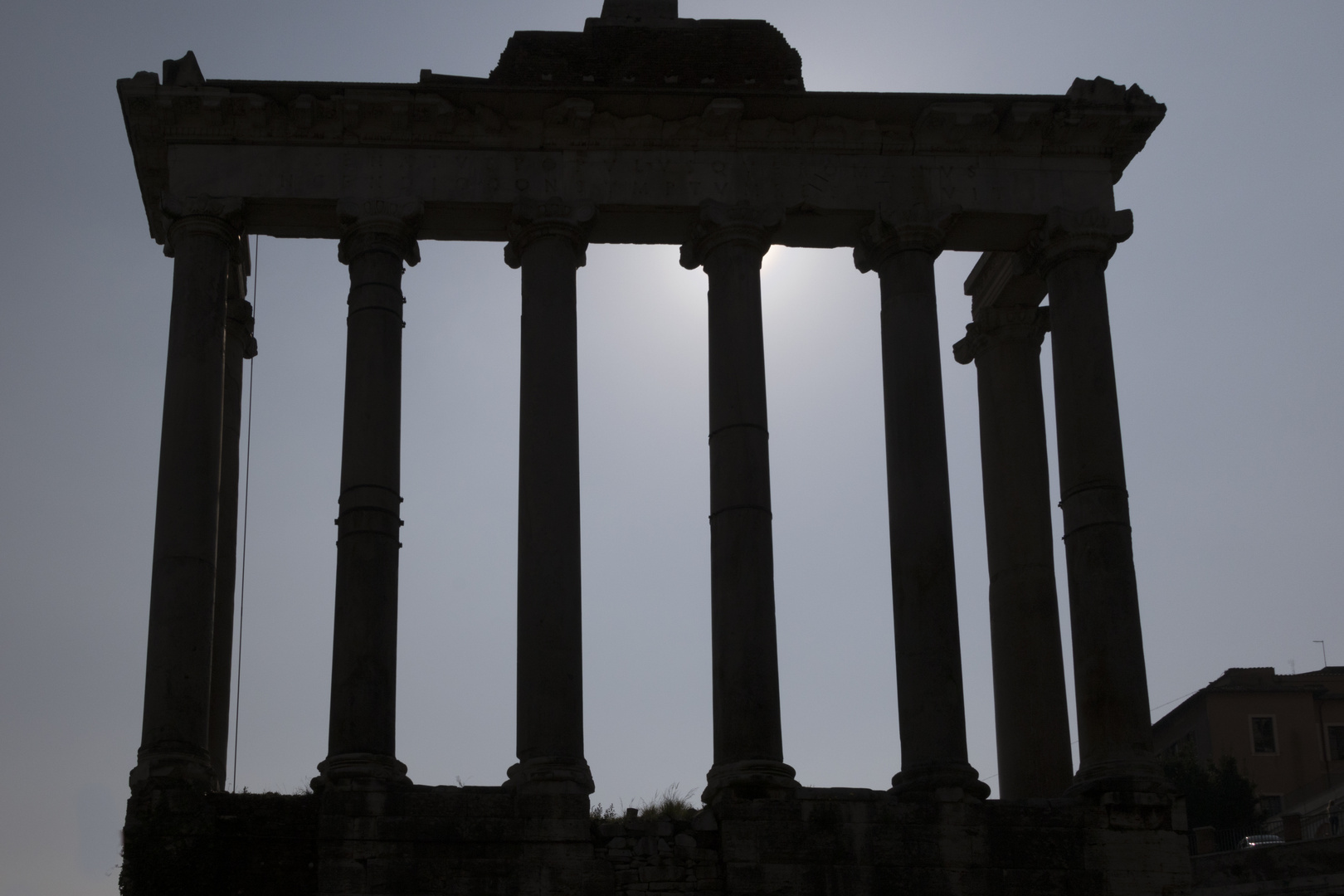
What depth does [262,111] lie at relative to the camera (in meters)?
25.7

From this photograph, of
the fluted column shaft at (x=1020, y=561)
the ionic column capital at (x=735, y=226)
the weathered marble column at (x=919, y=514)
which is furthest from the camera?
the fluted column shaft at (x=1020, y=561)

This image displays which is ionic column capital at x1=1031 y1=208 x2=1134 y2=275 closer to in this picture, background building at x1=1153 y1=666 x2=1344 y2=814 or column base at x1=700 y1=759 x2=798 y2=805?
column base at x1=700 y1=759 x2=798 y2=805

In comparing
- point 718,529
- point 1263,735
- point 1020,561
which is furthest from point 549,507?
point 1263,735

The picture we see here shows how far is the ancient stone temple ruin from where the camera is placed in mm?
22281

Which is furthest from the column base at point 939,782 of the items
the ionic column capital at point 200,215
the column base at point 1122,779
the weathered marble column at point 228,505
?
the ionic column capital at point 200,215

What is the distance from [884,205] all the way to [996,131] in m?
2.10

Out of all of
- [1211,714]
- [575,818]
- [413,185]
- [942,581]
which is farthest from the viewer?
[1211,714]

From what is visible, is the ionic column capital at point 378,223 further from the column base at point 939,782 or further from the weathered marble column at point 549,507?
the column base at point 939,782

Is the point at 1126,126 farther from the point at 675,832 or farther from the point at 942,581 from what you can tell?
the point at 675,832

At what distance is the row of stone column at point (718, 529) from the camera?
75.6ft

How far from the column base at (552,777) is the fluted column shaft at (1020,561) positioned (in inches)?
287

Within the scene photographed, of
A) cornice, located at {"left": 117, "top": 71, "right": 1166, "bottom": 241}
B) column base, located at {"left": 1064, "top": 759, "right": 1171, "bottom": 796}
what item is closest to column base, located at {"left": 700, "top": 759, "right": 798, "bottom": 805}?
column base, located at {"left": 1064, "top": 759, "right": 1171, "bottom": 796}

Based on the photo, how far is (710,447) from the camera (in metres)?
25.0

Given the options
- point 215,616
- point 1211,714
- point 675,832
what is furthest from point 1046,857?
point 1211,714
